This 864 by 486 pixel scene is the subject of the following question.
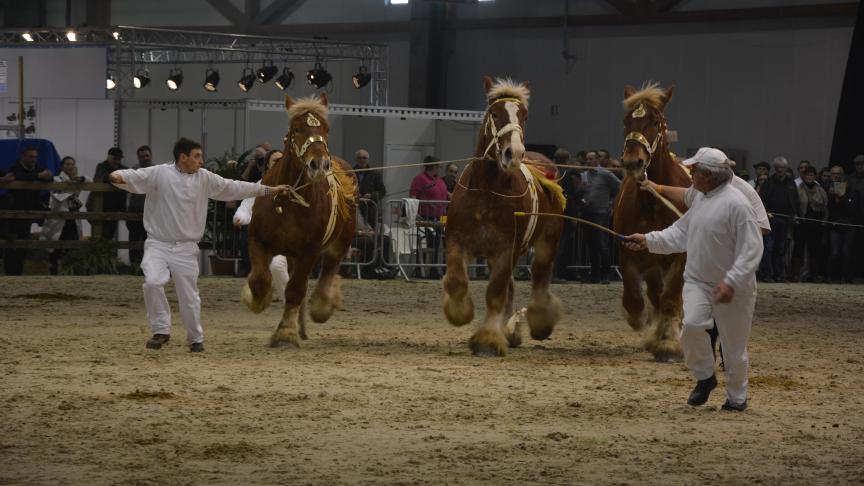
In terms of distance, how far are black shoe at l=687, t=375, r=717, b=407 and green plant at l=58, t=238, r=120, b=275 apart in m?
13.5

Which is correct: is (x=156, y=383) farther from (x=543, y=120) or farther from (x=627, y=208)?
(x=543, y=120)

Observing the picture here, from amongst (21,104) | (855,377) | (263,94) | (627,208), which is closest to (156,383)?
(627,208)

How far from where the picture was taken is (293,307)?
36.3 ft

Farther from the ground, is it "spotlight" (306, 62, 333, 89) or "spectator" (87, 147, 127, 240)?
"spotlight" (306, 62, 333, 89)

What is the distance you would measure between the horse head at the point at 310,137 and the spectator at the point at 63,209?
1012cm

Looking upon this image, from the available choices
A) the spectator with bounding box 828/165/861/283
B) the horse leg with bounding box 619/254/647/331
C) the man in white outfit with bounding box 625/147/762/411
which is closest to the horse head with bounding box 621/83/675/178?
the horse leg with bounding box 619/254/647/331

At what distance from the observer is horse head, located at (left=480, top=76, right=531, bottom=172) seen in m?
10.5

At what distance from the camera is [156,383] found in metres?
8.68

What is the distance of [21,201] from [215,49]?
8822mm

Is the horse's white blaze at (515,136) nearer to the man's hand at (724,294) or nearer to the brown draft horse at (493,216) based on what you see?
the brown draft horse at (493,216)

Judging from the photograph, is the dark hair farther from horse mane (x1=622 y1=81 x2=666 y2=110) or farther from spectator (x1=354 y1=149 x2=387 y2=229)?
spectator (x1=354 y1=149 x2=387 y2=229)

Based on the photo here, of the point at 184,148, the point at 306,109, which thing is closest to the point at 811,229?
the point at 306,109

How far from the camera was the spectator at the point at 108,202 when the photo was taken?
20.3 meters

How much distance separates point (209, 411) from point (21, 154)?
1412 cm
